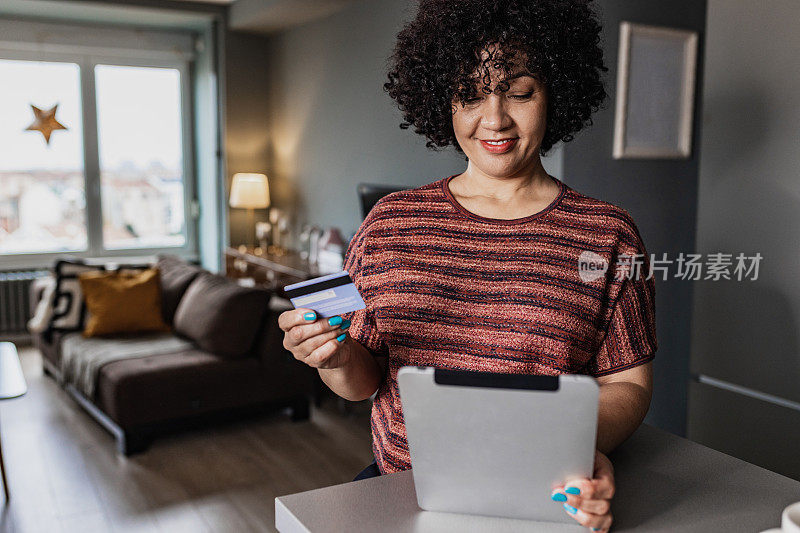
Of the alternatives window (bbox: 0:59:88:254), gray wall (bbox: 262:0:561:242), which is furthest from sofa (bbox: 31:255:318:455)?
window (bbox: 0:59:88:254)

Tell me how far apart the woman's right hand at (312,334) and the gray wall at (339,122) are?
2940 mm

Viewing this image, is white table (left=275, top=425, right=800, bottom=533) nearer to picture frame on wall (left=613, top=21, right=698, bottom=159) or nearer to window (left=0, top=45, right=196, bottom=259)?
picture frame on wall (left=613, top=21, right=698, bottom=159)

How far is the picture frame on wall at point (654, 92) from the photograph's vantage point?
312 centimetres

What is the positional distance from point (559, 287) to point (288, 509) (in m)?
0.51

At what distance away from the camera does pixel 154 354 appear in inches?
151

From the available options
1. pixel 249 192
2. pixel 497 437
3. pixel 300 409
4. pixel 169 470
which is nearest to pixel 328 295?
pixel 497 437

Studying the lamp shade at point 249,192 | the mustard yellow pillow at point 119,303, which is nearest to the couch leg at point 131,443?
the mustard yellow pillow at point 119,303

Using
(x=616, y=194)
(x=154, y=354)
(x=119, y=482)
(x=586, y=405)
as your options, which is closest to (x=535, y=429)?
(x=586, y=405)

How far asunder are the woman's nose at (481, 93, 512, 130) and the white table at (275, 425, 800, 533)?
20.6 inches

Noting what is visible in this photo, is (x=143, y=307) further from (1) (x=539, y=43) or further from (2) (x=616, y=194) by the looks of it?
(1) (x=539, y=43)

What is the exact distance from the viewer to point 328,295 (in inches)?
35.7

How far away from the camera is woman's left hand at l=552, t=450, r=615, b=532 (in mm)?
825

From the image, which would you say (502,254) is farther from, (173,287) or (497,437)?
(173,287)

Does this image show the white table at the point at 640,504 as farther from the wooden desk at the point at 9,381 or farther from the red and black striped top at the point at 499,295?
the wooden desk at the point at 9,381
